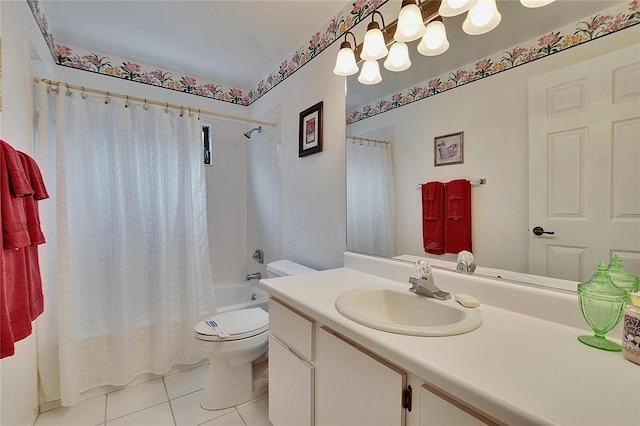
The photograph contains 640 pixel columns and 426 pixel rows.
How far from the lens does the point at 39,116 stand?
1512mm

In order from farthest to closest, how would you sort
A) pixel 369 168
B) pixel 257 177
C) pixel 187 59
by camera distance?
pixel 257 177 < pixel 187 59 < pixel 369 168

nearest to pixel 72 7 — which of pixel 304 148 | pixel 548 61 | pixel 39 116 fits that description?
pixel 39 116

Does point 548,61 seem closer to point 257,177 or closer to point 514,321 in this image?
point 514,321

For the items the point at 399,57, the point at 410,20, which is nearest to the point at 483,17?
the point at 410,20

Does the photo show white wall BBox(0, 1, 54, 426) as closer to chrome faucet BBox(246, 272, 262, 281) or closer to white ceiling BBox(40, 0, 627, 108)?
white ceiling BBox(40, 0, 627, 108)

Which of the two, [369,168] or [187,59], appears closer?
[369,168]

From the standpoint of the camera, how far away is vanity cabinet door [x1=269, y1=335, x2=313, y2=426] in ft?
3.41

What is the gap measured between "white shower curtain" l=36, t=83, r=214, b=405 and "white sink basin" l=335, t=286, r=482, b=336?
4.41ft

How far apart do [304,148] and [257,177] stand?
35.9 inches

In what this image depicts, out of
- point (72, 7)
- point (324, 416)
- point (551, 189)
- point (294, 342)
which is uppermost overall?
point (72, 7)

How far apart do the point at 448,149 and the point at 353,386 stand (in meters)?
0.93

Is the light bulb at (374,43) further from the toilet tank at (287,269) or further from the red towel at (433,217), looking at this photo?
the toilet tank at (287,269)

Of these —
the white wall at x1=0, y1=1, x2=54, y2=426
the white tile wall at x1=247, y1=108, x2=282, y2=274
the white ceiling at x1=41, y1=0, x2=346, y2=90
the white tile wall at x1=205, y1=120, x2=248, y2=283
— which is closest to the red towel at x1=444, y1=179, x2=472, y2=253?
the white ceiling at x1=41, y1=0, x2=346, y2=90

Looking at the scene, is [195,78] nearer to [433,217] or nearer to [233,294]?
[233,294]
